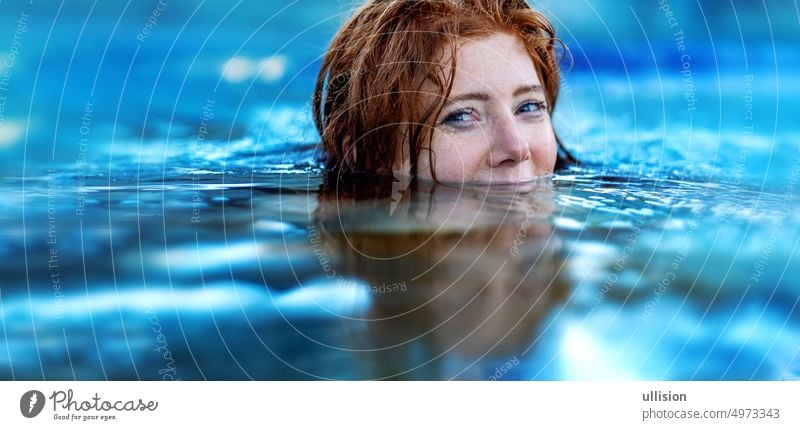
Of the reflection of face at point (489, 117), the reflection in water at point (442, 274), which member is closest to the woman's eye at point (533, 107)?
the reflection of face at point (489, 117)

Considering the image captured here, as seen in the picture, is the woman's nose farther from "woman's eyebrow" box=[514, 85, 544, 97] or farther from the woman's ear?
the woman's ear

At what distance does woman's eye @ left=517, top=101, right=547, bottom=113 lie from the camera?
94cm

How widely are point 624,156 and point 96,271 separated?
23.6 inches

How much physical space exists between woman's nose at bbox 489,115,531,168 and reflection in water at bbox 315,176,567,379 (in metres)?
0.04

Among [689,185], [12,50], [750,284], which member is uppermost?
[12,50]

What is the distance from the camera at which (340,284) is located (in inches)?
35.9

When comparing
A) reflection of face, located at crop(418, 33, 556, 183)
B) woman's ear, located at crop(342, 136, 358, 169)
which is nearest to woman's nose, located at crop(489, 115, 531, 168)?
A: reflection of face, located at crop(418, 33, 556, 183)

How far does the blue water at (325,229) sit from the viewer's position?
2.98ft

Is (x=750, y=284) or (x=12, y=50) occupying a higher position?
(x=12, y=50)

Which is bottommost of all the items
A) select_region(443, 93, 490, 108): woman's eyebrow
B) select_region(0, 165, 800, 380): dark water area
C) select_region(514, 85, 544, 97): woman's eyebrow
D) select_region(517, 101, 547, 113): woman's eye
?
select_region(0, 165, 800, 380): dark water area

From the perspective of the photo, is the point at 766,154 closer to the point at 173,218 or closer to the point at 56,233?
the point at 173,218

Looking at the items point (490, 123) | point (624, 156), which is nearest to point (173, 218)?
point (490, 123)

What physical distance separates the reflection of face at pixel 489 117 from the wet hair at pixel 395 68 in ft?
0.03

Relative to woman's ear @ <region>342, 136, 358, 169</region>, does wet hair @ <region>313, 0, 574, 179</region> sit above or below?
above
